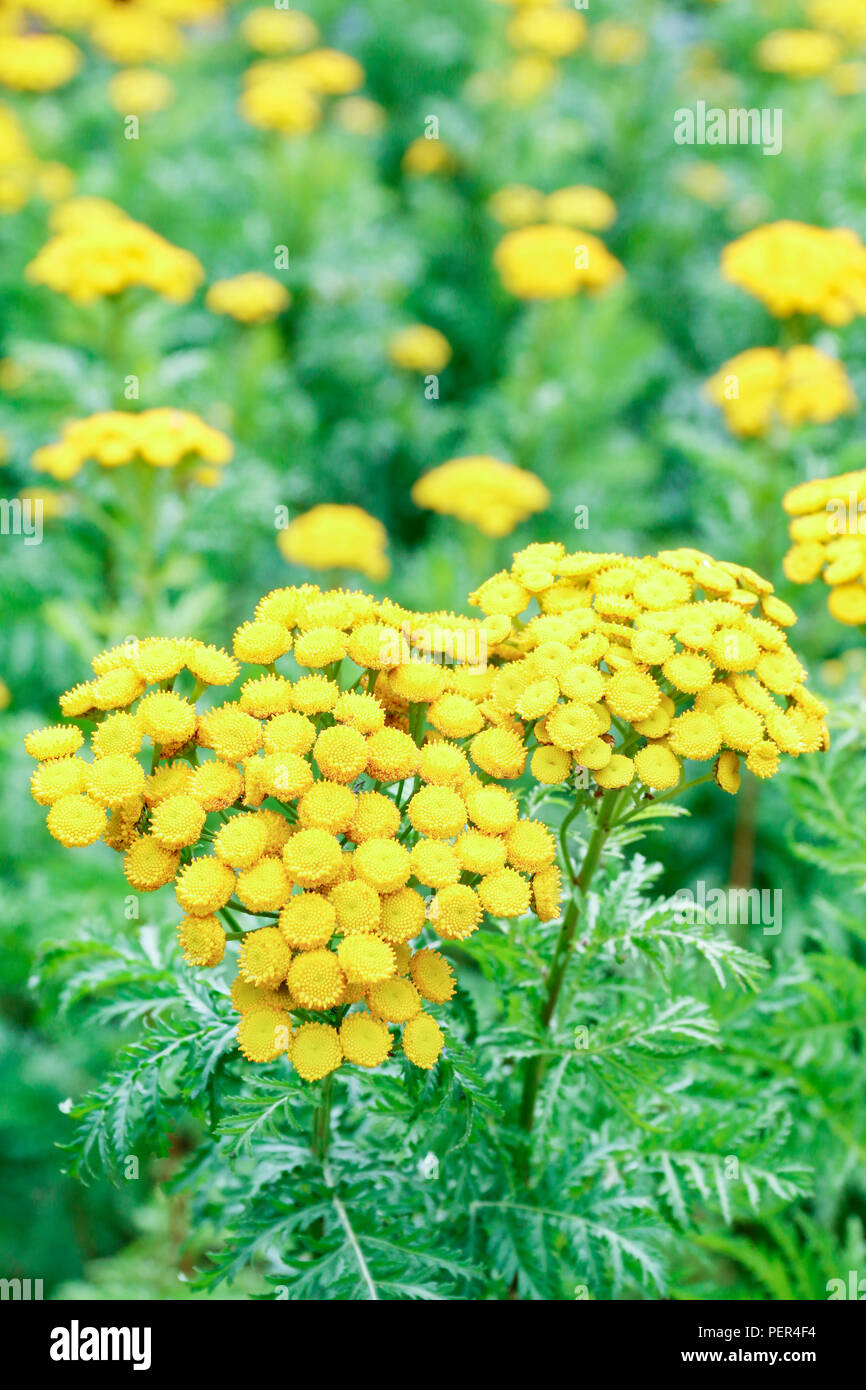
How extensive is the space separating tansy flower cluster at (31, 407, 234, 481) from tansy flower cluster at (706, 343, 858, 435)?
171 cm

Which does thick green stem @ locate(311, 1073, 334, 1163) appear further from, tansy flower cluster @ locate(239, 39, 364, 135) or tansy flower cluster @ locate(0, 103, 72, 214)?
tansy flower cluster @ locate(0, 103, 72, 214)

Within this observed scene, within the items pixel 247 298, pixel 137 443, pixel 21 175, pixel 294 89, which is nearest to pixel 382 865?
pixel 137 443

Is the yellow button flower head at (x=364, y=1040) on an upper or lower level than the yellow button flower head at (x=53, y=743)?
lower

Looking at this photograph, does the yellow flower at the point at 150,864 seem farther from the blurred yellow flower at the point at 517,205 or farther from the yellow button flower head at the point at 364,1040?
the blurred yellow flower at the point at 517,205

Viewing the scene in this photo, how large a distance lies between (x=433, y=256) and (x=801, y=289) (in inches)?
135

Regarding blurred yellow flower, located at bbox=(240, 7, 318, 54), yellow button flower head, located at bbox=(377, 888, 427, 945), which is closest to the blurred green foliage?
yellow button flower head, located at bbox=(377, 888, 427, 945)

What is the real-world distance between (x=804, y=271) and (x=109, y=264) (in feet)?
6.81

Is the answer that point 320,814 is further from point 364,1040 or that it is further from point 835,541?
point 835,541

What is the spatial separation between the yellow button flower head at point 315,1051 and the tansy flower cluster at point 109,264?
257cm

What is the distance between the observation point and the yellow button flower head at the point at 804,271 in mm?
3225

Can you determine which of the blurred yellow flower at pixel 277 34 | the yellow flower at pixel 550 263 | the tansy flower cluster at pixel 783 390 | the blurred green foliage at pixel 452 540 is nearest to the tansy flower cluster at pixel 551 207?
the blurred green foliage at pixel 452 540
